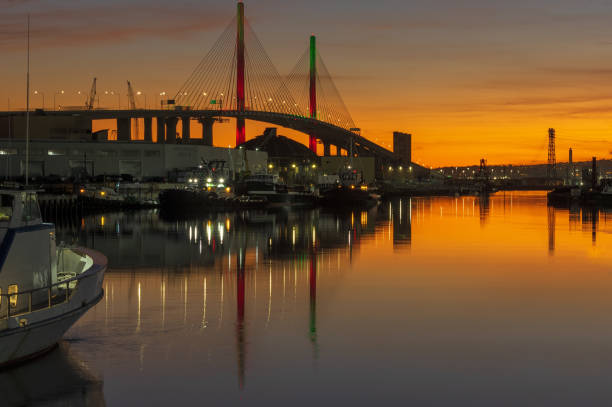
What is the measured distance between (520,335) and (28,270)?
317 inches

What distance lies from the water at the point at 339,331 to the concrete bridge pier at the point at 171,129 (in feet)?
228

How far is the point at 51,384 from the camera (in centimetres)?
1038

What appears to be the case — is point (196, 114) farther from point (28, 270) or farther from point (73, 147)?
point (28, 270)

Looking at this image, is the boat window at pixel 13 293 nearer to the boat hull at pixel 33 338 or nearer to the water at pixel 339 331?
the boat hull at pixel 33 338

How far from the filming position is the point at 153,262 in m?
23.1

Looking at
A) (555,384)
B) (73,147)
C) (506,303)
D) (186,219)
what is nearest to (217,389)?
(555,384)

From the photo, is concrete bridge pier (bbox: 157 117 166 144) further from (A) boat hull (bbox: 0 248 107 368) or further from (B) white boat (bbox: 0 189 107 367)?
(B) white boat (bbox: 0 189 107 367)

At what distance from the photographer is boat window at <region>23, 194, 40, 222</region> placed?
37.2 feet

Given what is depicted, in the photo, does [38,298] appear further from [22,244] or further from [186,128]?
[186,128]

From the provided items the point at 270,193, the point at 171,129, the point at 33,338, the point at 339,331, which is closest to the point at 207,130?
the point at 171,129

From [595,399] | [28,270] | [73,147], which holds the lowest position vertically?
[595,399]

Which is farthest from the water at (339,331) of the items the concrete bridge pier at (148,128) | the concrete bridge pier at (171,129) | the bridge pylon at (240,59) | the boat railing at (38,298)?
the concrete bridge pier at (148,128)

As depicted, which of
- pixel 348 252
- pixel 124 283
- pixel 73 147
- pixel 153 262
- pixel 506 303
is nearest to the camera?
pixel 506 303

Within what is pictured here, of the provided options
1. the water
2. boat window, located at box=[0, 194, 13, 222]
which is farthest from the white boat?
the water
